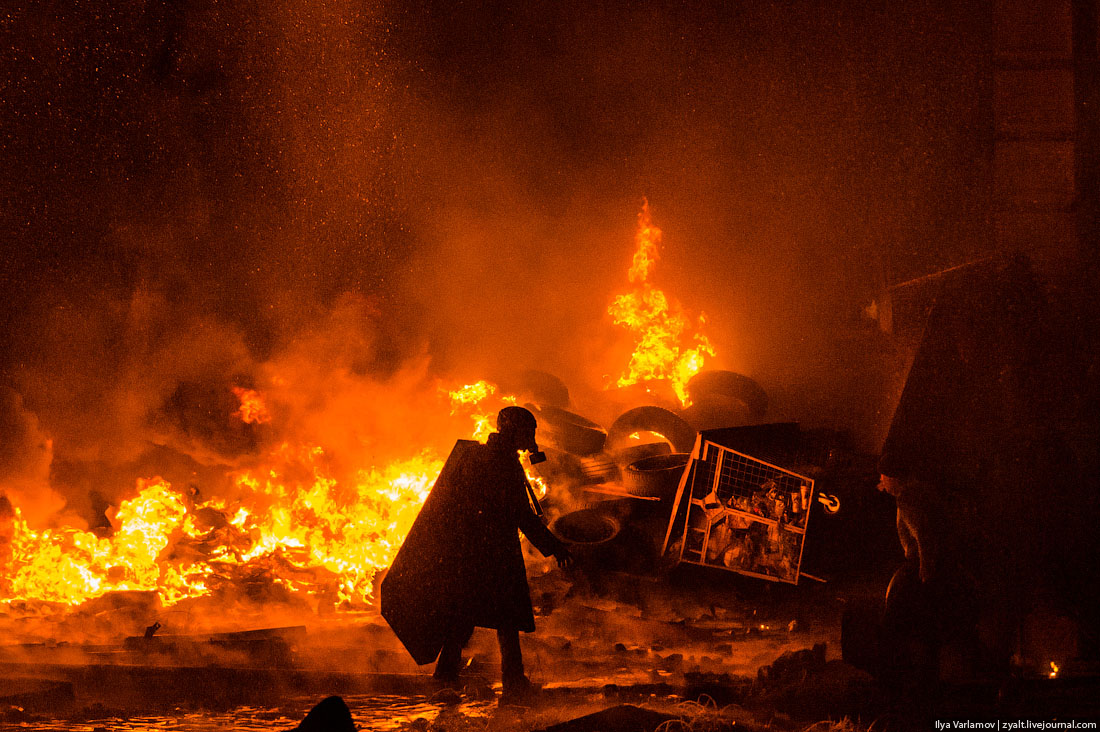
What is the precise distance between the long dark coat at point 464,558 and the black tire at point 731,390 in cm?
757

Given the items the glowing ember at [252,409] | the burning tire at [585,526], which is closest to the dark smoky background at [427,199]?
the glowing ember at [252,409]

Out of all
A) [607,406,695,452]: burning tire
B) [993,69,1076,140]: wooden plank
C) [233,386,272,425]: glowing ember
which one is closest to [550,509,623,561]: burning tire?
[607,406,695,452]: burning tire

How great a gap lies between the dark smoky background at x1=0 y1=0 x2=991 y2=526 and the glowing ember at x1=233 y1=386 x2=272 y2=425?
15 cm

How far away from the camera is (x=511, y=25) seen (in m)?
15.6

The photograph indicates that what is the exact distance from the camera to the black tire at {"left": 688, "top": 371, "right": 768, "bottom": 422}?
12.3 metres

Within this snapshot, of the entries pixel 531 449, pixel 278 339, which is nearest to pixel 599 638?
pixel 531 449

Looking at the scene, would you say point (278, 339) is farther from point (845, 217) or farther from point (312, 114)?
point (845, 217)

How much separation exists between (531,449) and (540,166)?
12.0m

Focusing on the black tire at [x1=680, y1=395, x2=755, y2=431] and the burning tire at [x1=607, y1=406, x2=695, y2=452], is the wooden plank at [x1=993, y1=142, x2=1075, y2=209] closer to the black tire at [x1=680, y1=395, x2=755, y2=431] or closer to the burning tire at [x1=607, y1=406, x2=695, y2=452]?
the black tire at [x1=680, y1=395, x2=755, y2=431]

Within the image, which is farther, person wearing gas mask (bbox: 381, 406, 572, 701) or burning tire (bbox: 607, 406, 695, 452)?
burning tire (bbox: 607, 406, 695, 452)

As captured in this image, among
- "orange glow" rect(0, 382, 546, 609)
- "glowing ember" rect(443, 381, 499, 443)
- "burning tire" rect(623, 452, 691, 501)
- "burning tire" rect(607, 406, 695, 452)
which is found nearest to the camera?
"orange glow" rect(0, 382, 546, 609)

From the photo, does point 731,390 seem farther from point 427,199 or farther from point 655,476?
point 427,199

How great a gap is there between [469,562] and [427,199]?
12.1 m

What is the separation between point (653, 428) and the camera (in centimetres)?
1092
